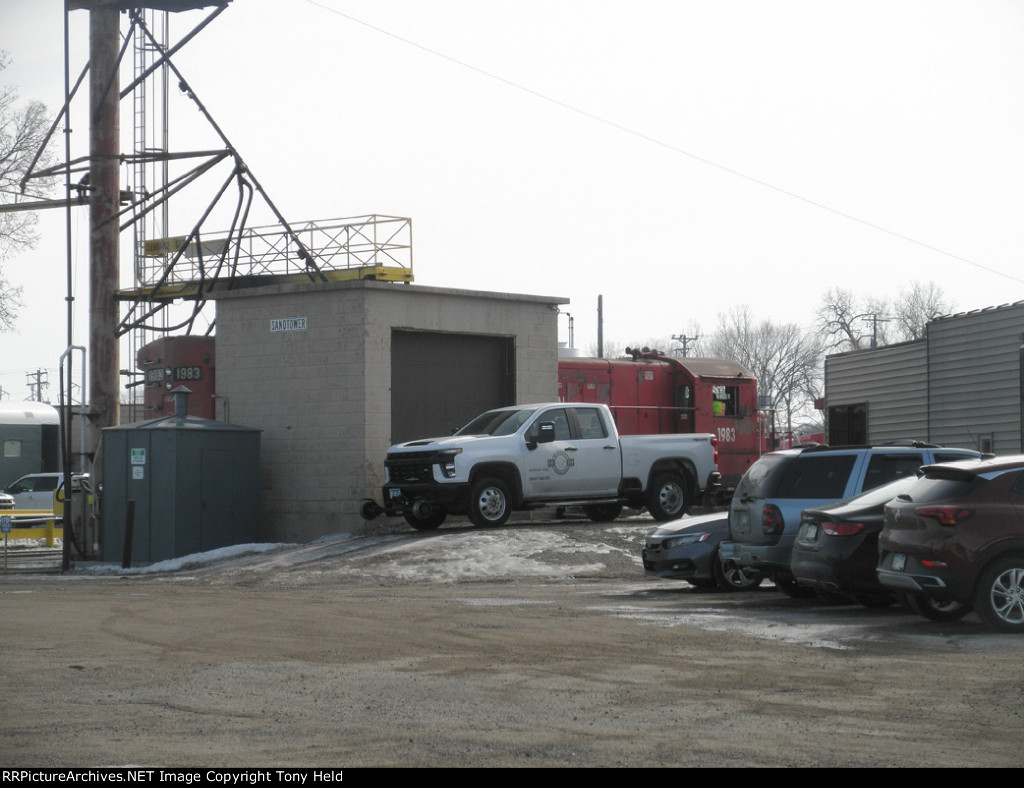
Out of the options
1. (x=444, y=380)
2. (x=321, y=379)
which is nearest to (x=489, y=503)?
(x=444, y=380)

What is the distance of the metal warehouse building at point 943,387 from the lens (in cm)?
2442

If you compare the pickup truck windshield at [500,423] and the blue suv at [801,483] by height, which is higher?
the pickup truck windshield at [500,423]

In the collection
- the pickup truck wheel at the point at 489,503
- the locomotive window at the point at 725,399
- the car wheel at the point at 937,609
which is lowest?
the car wheel at the point at 937,609

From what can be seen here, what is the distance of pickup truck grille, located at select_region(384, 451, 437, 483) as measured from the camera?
70.6ft

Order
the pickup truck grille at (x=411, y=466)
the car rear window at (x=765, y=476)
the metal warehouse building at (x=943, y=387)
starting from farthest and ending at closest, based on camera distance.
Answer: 1. the metal warehouse building at (x=943, y=387)
2. the pickup truck grille at (x=411, y=466)
3. the car rear window at (x=765, y=476)

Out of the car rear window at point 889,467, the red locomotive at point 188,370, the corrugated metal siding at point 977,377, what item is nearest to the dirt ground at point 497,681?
the car rear window at point 889,467

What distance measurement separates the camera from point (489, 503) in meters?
22.0

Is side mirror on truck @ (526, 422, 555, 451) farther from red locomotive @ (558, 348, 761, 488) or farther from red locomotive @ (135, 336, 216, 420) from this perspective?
red locomotive @ (135, 336, 216, 420)

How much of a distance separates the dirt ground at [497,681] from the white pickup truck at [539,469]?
16.7ft

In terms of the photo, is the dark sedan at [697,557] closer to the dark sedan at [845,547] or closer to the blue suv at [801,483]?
the blue suv at [801,483]

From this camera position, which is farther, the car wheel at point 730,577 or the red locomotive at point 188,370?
the red locomotive at point 188,370

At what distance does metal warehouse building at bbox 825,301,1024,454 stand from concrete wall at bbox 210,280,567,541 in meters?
9.32
